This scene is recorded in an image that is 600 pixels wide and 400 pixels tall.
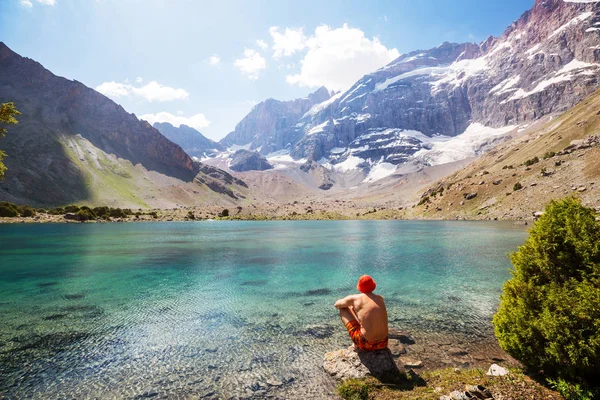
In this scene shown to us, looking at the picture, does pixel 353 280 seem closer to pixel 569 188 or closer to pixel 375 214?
pixel 569 188

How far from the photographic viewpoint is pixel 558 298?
26.2 feet

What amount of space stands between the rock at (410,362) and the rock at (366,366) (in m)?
1.34

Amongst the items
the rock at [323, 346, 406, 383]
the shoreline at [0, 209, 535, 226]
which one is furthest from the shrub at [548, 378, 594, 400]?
the shoreline at [0, 209, 535, 226]

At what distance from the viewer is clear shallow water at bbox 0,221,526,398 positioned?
11578 millimetres

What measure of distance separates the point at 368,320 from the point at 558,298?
5.58 metres

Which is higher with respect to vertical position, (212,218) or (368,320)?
(368,320)

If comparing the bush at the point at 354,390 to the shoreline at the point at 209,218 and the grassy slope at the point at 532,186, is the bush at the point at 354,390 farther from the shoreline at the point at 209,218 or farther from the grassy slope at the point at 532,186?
the shoreline at the point at 209,218

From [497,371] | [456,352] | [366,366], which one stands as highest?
[497,371]

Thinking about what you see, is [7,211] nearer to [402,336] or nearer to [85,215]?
[85,215]

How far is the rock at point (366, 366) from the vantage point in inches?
434

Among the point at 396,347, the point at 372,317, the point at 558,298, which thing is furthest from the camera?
the point at 396,347

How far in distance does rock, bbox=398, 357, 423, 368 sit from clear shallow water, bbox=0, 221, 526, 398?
9.57ft

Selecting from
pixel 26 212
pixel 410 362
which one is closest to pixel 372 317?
pixel 410 362

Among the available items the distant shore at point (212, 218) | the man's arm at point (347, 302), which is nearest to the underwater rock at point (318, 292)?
the man's arm at point (347, 302)
